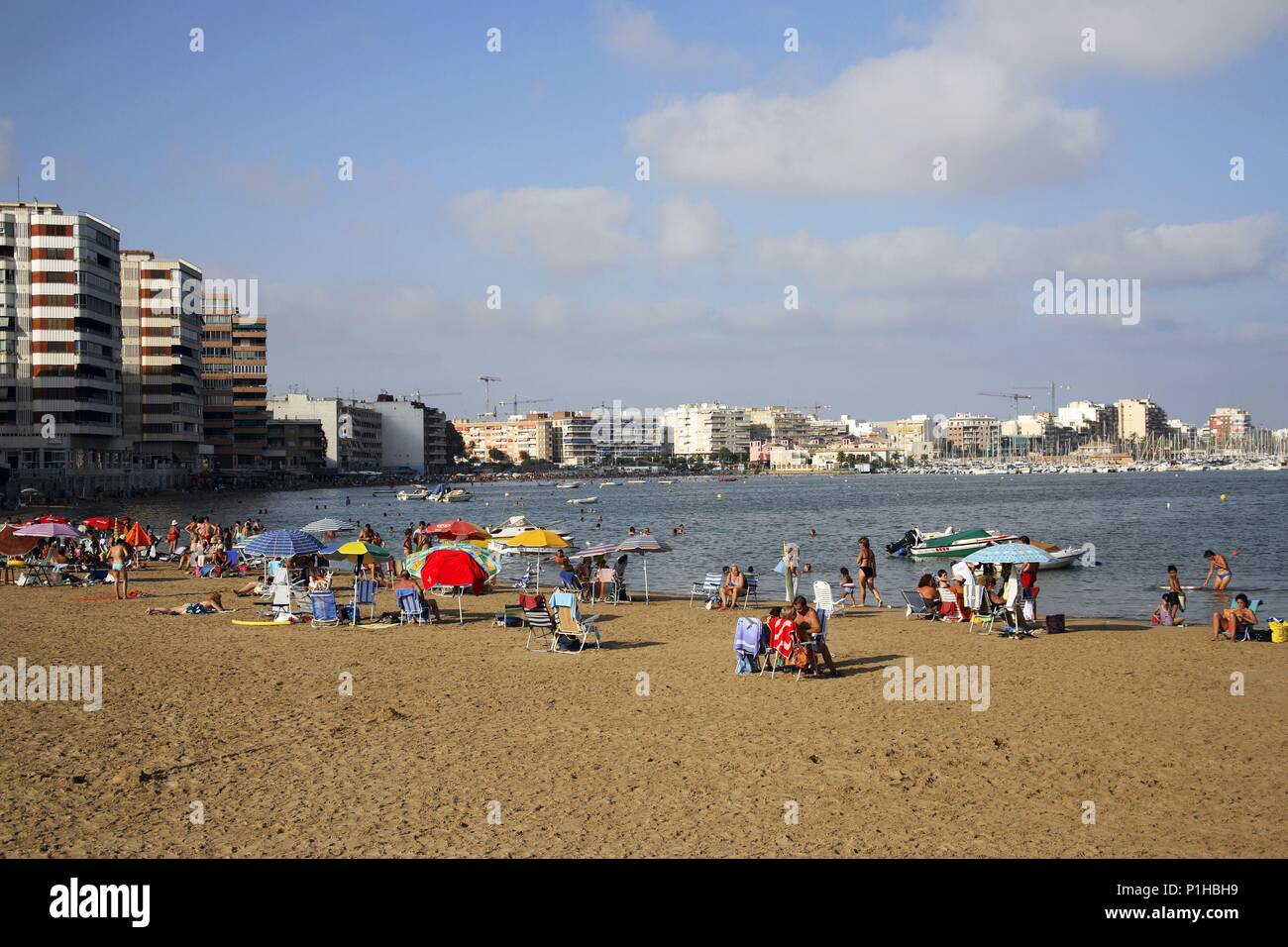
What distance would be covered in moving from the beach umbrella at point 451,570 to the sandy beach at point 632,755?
2334mm

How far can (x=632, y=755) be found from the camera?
1039 centimetres

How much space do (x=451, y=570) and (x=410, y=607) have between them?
1371mm

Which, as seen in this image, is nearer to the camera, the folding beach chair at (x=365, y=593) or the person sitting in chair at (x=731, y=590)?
the folding beach chair at (x=365, y=593)

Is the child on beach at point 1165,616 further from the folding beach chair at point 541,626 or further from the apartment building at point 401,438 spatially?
the apartment building at point 401,438

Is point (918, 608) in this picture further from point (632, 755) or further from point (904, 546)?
point (904, 546)

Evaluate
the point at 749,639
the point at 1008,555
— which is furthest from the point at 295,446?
the point at 749,639

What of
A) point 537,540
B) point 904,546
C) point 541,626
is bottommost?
point 904,546

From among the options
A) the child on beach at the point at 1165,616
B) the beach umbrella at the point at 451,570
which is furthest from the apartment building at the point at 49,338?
the child on beach at the point at 1165,616

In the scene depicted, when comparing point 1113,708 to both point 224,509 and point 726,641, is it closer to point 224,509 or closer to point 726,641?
point 726,641

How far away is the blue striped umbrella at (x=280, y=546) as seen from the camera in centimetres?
2167

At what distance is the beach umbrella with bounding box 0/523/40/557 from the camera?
25736 mm
